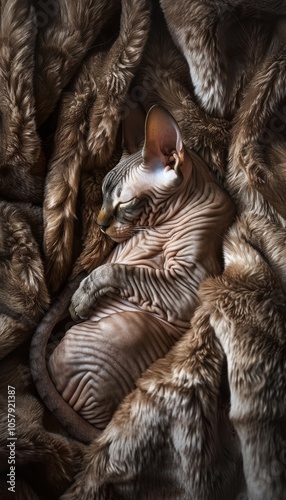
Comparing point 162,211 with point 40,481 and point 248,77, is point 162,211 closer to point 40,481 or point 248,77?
point 248,77

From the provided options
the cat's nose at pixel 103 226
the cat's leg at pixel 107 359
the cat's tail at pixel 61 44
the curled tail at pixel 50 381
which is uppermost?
the cat's tail at pixel 61 44

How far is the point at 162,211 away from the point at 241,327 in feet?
0.89

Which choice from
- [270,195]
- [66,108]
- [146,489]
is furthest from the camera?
[66,108]

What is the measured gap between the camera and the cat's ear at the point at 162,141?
38.1 inches

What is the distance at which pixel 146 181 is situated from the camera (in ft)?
3.30

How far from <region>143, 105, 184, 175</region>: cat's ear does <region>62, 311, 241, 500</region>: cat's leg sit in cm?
33

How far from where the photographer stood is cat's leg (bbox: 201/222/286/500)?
0.80m

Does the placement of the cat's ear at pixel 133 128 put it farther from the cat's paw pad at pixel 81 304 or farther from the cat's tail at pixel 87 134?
the cat's paw pad at pixel 81 304

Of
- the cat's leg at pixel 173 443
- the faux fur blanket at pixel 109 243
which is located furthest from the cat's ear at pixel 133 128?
the cat's leg at pixel 173 443

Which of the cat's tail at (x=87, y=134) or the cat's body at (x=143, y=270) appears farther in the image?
the cat's tail at (x=87, y=134)

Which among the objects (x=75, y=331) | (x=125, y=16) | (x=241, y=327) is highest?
(x=125, y=16)

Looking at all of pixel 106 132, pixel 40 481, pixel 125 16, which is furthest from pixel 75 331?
pixel 125 16

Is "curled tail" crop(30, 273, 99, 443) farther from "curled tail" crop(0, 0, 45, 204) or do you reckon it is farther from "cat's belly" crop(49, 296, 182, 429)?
"curled tail" crop(0, 0, 45, 204)

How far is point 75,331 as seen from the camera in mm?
950
